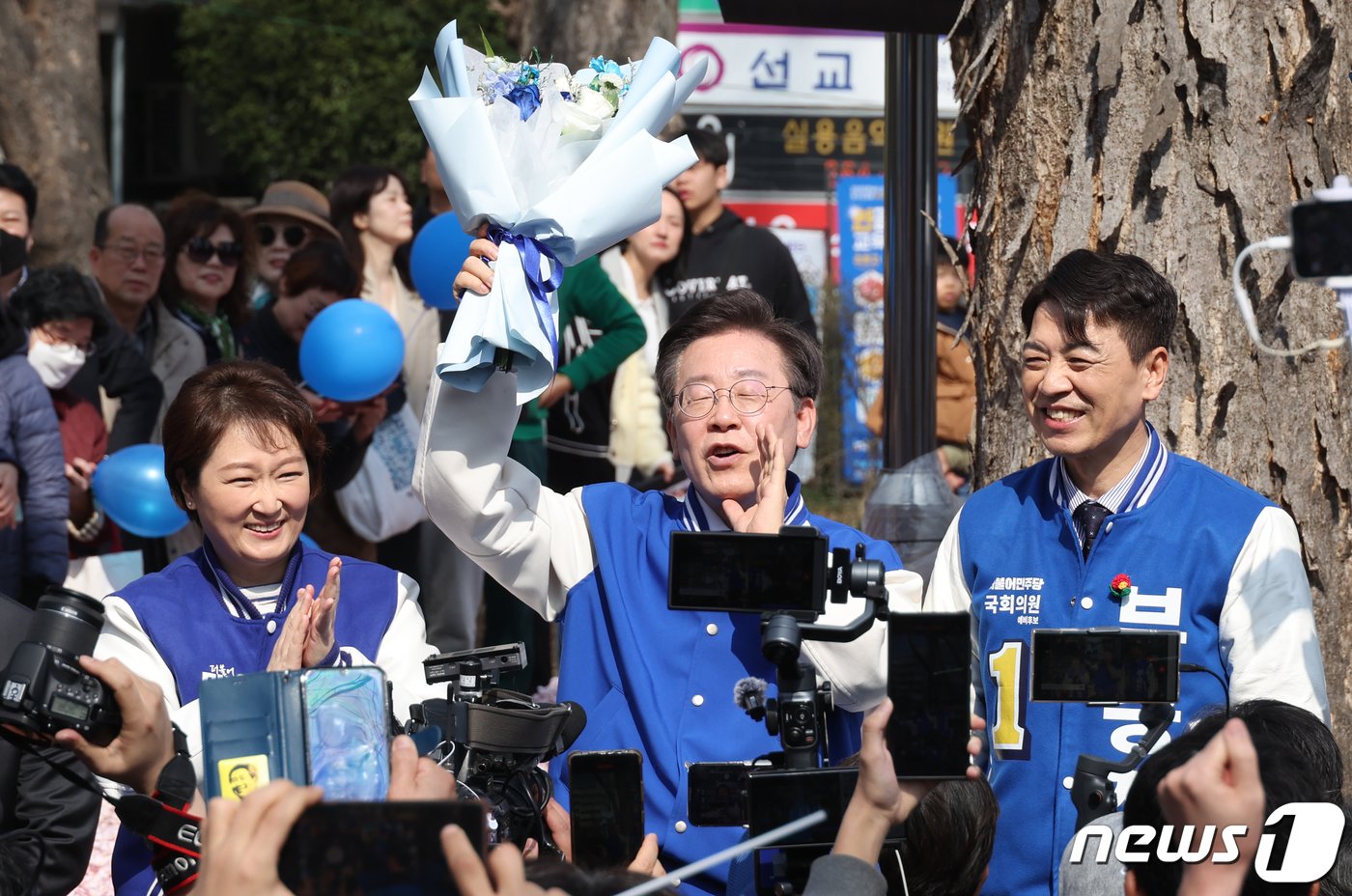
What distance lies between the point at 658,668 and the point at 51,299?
3589 mm

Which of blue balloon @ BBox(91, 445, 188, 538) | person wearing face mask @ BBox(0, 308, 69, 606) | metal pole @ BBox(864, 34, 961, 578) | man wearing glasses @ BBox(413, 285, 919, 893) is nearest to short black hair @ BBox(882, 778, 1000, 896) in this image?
man wearing glasses @ BBox(413, 285, 919, 893)

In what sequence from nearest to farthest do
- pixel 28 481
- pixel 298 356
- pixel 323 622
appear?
pixel 323 622 → pixel 28 481 → pixel 298 356

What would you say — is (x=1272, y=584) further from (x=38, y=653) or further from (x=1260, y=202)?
(x=38, y=653)

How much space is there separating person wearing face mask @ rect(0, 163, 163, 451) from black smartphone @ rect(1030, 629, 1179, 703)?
14.1 feet

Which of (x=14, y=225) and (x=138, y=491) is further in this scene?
(x=14, y=225)

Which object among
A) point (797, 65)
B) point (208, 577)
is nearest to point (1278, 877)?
point (208, 577)

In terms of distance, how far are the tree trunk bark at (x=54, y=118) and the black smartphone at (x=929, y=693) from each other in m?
9.21

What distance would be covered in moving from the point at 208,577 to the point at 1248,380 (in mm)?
2159

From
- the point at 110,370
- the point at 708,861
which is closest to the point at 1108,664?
the point at 708,861

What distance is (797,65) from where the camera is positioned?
12.5 metres

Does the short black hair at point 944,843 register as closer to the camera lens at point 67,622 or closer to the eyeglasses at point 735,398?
the eyeglasses at point 735,398

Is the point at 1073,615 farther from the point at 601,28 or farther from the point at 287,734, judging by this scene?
the point at 601,28

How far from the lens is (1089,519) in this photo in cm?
304

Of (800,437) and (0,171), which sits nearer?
(800,437)
